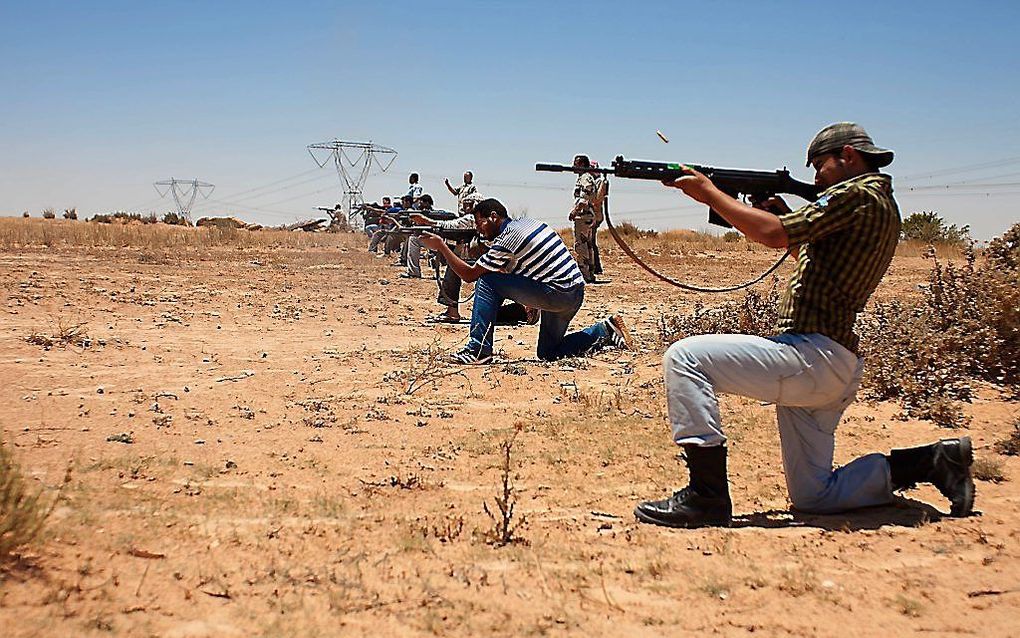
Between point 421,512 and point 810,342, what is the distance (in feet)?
6.11

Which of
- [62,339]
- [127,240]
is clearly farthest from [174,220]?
[62,339]

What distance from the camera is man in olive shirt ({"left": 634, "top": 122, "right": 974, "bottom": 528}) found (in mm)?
3869

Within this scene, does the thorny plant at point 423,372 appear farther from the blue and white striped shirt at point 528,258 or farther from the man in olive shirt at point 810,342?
the man in olive shirt at point 810,342

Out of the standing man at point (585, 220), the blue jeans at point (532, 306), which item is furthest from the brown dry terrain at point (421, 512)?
the standing man at point (585, 220)

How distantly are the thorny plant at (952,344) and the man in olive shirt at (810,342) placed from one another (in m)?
2.24

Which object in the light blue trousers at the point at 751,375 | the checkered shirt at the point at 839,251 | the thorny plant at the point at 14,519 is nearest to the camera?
the thorny plant at the point at 14,519

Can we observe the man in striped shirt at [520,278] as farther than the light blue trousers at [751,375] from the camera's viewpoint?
Yes

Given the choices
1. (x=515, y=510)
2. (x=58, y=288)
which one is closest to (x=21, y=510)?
(x=515, y=510)

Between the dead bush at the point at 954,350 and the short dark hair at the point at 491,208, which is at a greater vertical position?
the short dark hair at the point at 491,208

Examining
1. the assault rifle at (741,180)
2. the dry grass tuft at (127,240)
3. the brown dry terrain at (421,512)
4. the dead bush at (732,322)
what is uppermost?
the assault rifle at (741,180)

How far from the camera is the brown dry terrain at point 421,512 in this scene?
10.2 feet

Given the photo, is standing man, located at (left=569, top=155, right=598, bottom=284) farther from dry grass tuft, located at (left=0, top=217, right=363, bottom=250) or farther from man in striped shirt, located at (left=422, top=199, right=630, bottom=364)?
dry grass tuft, located at (left=0, top=217, right=363, bottom=250)

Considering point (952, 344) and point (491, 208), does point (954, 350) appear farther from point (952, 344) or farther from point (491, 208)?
point (491, 208)

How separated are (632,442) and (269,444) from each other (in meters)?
2.12
